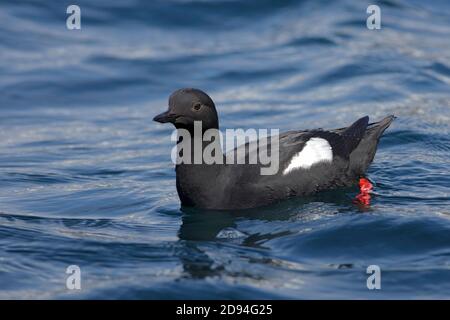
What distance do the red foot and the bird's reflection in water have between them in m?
0.11

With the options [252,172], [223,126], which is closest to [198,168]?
[252,172]

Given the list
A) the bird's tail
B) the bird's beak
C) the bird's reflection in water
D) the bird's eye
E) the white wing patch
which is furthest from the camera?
the bird's tail

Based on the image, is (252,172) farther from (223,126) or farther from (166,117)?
(223,126)

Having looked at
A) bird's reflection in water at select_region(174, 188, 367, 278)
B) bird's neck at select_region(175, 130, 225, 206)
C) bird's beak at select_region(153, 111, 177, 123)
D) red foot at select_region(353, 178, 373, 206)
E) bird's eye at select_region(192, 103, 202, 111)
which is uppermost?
bird's eye at select_region(192, 103, 202, 111)

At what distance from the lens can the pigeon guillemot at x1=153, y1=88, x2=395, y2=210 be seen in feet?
29.6

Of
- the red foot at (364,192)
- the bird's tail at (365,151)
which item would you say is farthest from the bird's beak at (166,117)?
the bird's tail at (365,151)

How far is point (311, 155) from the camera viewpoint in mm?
9734

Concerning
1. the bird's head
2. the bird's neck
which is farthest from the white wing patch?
the bird's head

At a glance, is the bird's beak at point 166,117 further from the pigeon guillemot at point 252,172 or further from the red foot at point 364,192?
the red foot at point 364,192

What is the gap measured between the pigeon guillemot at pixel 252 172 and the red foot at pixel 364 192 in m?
0.15

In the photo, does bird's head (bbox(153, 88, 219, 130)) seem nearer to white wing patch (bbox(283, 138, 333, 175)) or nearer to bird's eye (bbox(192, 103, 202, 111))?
bird's eye (bbox(192, 103, 202, 111))

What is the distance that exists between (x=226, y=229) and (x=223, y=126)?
545 centimetres

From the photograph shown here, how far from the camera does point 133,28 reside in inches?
766
